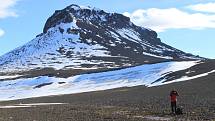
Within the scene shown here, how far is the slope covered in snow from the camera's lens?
119438mm

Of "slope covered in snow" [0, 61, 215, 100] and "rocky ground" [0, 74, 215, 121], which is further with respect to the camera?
"slope covered in snow" [0, 61, 215, 100]

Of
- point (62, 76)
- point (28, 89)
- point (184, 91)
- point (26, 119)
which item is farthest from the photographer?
point (62, 76)

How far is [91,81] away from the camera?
439ft

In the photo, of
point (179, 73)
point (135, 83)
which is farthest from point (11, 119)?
point (135, 83)

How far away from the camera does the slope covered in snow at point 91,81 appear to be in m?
119

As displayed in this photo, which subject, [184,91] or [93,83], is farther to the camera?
[93,83]

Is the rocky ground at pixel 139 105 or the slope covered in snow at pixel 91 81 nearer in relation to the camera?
the rocky ground at pixel 139 105

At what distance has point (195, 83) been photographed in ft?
265

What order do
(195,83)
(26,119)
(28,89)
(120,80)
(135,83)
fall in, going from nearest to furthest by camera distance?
(26,119) → (195,83) → (135,83) → (120,80) → (28,89)

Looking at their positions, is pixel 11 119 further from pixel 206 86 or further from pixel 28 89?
pixel 28 89

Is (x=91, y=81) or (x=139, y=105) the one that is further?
(x=91, y=81)

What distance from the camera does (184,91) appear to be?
2899 inches

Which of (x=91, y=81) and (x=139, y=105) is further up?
(x=91, y=81)

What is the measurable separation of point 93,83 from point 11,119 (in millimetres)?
92369
